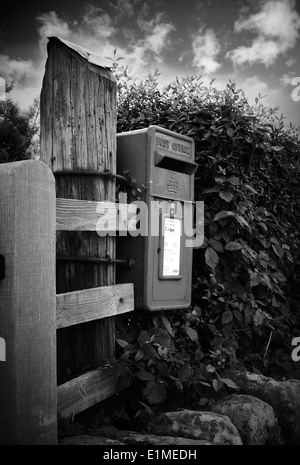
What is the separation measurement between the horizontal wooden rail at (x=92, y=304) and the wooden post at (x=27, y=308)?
30cm

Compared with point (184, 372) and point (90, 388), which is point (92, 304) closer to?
point (90, 388)

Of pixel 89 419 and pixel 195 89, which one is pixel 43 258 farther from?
pixel 195 89

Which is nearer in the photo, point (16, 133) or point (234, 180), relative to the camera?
point (234, 180)

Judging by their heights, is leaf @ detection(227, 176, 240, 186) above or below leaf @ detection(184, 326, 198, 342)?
above

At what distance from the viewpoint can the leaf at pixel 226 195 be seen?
3.48 meters

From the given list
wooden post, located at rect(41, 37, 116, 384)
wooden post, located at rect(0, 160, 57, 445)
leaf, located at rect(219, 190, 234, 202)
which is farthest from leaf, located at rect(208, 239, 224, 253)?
wooden post, located at rect(0, 160, 57, 445)

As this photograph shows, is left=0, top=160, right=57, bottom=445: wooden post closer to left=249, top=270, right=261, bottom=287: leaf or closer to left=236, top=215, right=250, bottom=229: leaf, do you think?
left=236, top=215, right=250, bottom=229: leaf

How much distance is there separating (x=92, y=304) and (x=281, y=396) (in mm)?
1444

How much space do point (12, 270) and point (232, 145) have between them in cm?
248

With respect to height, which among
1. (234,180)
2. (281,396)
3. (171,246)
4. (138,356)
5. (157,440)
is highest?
(234,180)

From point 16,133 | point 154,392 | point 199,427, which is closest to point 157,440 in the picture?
point 199,427

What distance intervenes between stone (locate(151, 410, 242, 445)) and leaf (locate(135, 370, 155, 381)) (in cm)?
22

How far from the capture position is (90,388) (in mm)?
2418

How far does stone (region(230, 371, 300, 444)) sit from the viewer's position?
2.79 meters
